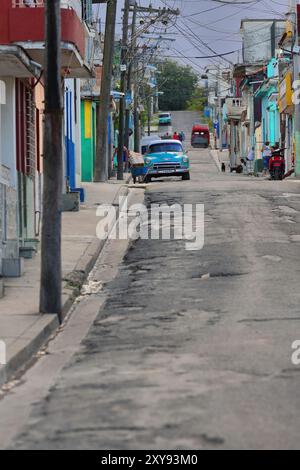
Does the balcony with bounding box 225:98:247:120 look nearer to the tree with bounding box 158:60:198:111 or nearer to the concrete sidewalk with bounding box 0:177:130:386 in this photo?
the tree with bounding box 158:60:198:111

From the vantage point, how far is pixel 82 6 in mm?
31625

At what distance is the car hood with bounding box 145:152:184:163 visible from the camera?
40844mm

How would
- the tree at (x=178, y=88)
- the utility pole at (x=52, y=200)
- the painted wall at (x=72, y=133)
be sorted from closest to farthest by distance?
the utility pole at (x=52, y=200)
the painted wall at (x=72, y=133)
the tree at (x=178, y=88)

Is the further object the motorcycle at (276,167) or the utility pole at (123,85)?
the utility pole at (123,85)

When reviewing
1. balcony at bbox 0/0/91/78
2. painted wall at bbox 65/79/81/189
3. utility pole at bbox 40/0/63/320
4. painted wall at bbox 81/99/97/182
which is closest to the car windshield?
painted wall at bbox 81/99/97/182

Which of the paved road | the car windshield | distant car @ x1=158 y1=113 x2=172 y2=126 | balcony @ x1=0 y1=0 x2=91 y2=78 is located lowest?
the paved road

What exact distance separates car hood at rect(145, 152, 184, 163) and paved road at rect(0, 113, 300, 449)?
72.7 ft

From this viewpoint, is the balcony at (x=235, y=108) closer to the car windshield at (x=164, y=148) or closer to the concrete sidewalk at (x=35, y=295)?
the car windshield at (x=164, y=148)

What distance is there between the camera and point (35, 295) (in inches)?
547

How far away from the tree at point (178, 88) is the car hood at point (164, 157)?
101801 millimetres

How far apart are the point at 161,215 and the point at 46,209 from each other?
10.9 metres

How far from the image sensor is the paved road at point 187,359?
720 centimetres

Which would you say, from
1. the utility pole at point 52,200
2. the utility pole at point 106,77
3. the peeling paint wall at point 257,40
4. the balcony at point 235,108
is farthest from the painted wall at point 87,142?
the peeling paint wall at point 257,40

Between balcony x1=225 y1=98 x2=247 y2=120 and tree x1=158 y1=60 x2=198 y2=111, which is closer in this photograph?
balcony x1=225 y1=98 x2=247 y2=120
